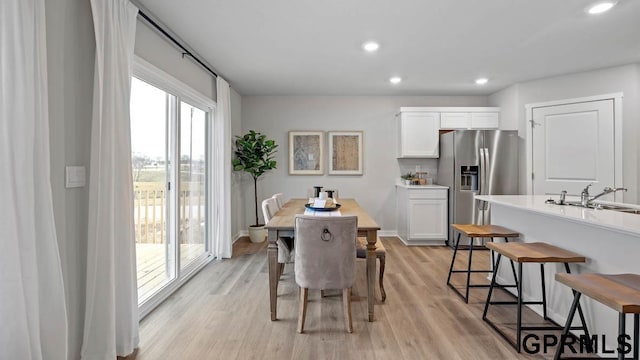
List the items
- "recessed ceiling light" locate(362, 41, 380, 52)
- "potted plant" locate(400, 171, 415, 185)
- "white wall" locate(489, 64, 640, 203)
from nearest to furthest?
"recessed ceiling light" locate(362, 41, 380, 52) → "white wall" locate(489, 64, 640, 203) → "potted plant" locate(400, 171, 415, 185)

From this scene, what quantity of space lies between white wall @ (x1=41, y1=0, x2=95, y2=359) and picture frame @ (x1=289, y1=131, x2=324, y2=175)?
3706 mm

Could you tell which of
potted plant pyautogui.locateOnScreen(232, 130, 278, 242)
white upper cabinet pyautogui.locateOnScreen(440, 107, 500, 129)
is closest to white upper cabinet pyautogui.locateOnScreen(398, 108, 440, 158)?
white upper cabinet pyautogui.locateOnScreen(440, 107, 500, 129)

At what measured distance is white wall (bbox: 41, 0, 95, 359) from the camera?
1734 mm

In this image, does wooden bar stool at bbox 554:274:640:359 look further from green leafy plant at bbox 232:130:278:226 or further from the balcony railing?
green leafy plant at bbox 232:130:278:226

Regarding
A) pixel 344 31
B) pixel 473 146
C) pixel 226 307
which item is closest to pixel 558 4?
pixel 344 31

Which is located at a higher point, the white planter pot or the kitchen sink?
the kitchen sink

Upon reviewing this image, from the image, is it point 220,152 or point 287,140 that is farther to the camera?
point 287,140

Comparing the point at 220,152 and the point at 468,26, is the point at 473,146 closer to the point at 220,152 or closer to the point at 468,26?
the point at 468,26

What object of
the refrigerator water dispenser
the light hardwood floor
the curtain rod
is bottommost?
the light hardwood floor

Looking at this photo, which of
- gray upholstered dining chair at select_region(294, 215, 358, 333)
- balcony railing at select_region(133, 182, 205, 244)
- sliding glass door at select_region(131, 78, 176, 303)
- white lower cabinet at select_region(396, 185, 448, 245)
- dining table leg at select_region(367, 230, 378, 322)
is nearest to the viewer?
gray upholstered dining chair at select_region(294, 215, 358, 333)

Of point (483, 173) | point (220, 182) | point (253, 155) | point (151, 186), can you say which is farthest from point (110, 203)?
point (483, 173)

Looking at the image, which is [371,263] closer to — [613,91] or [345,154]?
[345,154]

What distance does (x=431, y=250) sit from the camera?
4734 millimetres

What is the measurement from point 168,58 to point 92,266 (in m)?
2.04
